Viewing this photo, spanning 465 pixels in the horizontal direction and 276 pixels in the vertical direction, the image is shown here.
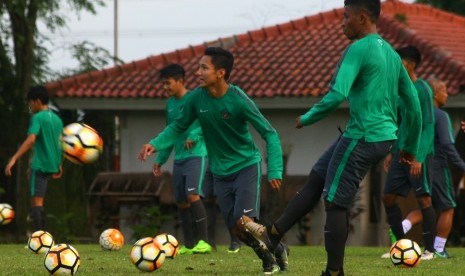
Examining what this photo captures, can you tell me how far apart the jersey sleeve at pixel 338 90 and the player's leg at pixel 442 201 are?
5.44 m

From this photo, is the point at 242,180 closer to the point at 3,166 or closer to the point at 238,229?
the point at 238,229

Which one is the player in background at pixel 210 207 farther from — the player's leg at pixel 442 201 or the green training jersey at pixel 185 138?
the player's leg at pixel 442 201

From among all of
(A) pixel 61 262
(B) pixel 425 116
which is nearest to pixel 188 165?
(B) pixel 425 116

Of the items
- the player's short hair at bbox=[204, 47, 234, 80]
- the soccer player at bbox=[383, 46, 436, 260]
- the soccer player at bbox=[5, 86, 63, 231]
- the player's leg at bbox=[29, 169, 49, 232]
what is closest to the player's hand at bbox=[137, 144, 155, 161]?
the player's short hair at bbox=[204, 47, 234, 80]

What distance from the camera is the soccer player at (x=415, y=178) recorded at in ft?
43.7

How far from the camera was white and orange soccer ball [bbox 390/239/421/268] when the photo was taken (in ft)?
39.0

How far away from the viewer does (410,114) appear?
32.6ft

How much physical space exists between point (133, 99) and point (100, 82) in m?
1.63

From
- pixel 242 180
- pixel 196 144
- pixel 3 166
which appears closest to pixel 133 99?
pixel 3 166

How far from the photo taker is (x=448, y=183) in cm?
1462

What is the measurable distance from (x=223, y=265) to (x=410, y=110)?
10.7ft

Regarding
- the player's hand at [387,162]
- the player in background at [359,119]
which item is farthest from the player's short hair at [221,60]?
the player's hand at [387,162]

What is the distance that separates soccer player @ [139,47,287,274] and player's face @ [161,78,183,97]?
12.2ft

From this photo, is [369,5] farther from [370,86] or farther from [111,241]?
[111,241]
